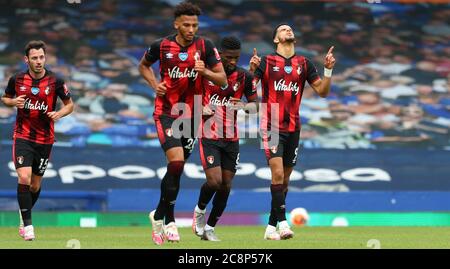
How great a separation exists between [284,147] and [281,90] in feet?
2.50

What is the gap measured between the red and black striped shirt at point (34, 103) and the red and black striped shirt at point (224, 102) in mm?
2193

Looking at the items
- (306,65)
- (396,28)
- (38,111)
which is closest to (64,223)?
(38,111)

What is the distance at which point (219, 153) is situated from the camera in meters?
13.5

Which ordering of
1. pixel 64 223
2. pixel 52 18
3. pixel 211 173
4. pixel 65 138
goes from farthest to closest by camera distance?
pixel 52 18
pixel 65 138
pixel 64 223
pixel 211 173

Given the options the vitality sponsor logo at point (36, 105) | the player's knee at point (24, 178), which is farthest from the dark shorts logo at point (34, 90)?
the player's knee at point (24, 178)

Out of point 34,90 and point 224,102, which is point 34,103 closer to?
point 34,90

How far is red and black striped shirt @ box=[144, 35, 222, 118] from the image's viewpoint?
1180cm

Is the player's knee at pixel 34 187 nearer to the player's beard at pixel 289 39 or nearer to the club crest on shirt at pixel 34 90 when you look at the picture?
the club crest on shirt at pixel 34 90

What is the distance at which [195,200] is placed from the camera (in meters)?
21.3

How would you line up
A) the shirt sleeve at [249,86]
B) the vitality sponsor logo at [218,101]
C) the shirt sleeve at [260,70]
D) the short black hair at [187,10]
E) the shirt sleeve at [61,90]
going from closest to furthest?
the short black hair at [187,10] → the shirt sleeve at [260,70] → the vitality sponsor logo at [218,101] → the shirt sleeve at [249,86] → the shirt sleeve at [61,90]

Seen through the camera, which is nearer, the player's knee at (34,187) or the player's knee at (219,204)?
the player's knee at (219,204)

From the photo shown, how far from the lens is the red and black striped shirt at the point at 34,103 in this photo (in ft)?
45.7

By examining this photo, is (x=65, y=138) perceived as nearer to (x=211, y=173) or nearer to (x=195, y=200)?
(x=195, y=200)

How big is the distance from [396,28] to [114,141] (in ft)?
28.1
